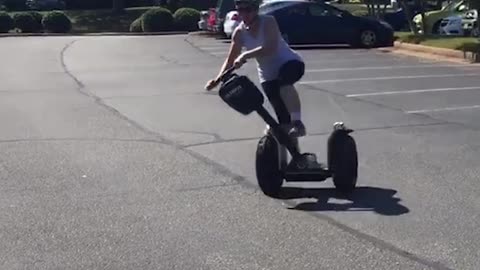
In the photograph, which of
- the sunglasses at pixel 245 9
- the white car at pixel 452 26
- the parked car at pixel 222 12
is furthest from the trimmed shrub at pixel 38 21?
the sunglasses at pixel 245 9

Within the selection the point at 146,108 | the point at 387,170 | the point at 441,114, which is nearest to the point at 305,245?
the point at 387,170

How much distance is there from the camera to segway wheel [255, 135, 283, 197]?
346 inches

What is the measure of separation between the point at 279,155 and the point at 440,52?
15.8 m

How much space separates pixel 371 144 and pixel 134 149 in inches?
107

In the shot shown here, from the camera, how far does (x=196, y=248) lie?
715 centimetres

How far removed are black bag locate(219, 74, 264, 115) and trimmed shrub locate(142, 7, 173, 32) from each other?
34.7 metres

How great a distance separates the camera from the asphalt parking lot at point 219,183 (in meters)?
7.04

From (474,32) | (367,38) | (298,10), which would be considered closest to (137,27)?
(298,10)

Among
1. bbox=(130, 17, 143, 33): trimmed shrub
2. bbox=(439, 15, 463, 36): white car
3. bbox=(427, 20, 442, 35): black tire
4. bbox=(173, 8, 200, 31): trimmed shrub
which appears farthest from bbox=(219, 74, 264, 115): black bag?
bbox=(130, 17, 143, 33): trimmed shrub

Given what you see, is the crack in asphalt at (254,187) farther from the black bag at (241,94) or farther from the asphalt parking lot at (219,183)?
the black bag at (241,94)

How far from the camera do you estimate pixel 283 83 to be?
29.5 ft

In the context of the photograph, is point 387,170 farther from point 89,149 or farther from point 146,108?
point 146,108

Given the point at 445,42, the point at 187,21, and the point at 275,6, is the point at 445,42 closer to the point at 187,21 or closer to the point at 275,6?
the point at 275,6

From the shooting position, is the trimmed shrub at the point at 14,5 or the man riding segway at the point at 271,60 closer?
the man riding segway at the point at 271,60
